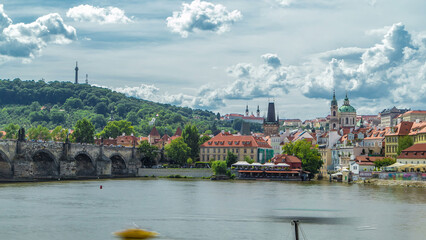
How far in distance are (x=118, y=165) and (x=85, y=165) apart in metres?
11.0

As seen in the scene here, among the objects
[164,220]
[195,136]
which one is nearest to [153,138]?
[195,136]

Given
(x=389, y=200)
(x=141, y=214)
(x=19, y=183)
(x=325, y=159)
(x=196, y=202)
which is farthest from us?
(x=325, y=159)

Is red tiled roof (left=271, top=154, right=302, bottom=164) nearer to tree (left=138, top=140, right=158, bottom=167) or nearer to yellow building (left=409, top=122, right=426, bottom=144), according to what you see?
yellow building (left=409, top=122, right=426, bottom=144)

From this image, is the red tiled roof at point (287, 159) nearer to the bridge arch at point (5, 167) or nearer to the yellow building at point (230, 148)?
the yellow building at point (230, 148)

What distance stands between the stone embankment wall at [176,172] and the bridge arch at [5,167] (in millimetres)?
31230

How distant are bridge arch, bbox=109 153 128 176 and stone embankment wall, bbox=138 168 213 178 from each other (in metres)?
3.28

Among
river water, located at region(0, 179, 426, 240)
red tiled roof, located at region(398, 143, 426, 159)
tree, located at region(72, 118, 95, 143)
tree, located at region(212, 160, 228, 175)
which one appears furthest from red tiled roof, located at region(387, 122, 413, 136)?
tree, located at region(72, 118, 95, 143)

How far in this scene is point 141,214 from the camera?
49750 millimetres

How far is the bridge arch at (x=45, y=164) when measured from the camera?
322 ft

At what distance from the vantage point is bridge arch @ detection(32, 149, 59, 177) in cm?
9800

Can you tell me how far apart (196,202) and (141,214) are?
10320mm

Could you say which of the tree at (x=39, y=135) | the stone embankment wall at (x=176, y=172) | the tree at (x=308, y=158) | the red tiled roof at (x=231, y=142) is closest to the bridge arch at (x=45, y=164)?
the stone embankment wall at (x=176, y=172)

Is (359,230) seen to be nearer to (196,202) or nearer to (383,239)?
(383,239)

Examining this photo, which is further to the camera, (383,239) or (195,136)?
(195,136)
